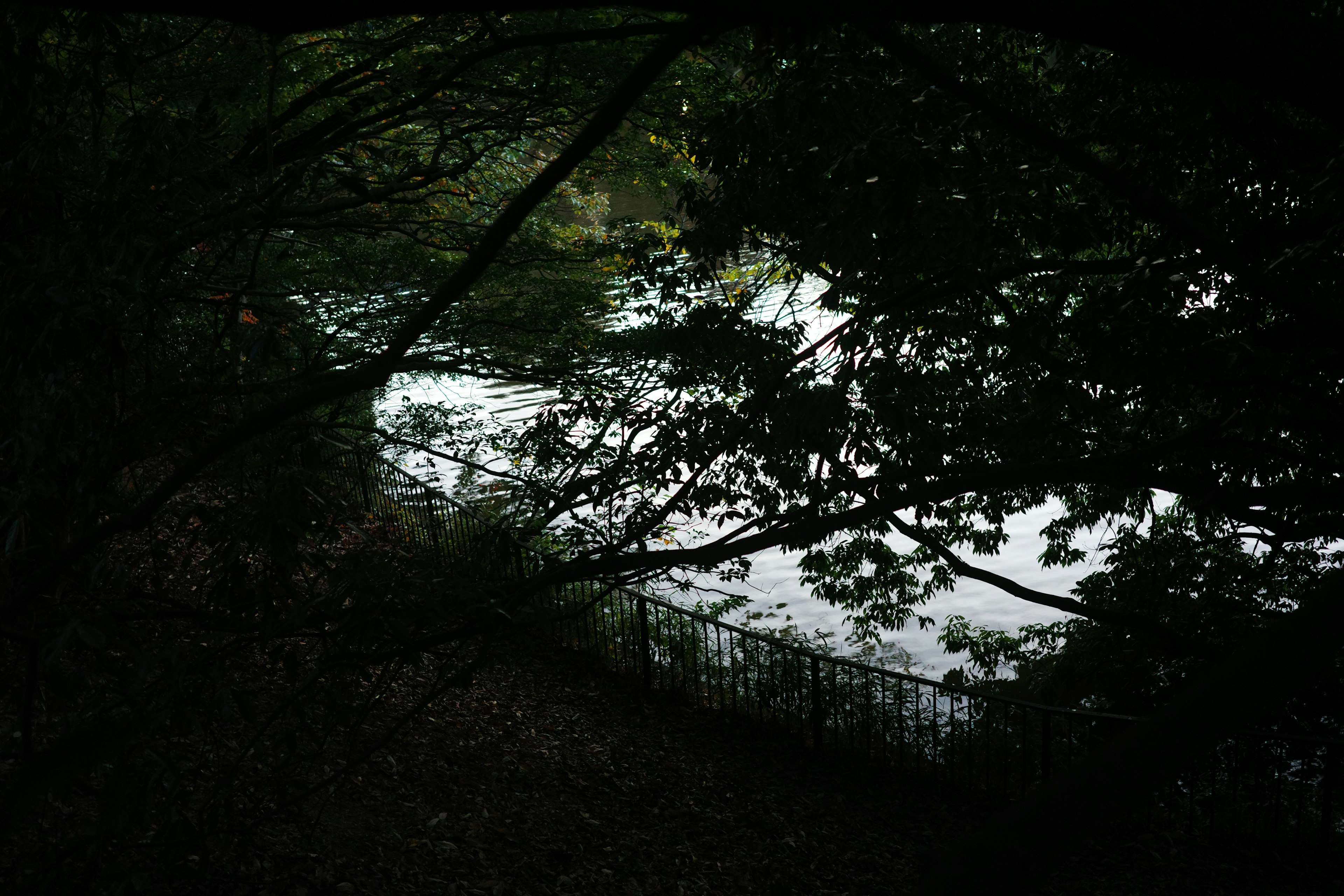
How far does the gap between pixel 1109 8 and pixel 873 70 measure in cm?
413

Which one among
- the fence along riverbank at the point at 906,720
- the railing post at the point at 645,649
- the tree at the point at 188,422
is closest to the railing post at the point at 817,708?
the fence along riverbank at the point at 906,720

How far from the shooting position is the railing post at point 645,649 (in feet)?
32.2

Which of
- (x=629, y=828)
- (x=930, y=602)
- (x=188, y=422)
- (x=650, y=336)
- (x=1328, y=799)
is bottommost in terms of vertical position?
(x=629, y=828)

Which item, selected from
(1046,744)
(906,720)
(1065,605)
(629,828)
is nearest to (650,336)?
(629,828)

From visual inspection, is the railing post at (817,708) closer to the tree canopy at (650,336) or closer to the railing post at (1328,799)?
the tree canopy at (650,336)

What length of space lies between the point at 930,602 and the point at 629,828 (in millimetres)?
9311

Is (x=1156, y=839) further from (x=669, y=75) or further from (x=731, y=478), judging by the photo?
(x=669, y=75)

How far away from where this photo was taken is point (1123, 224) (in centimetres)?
641

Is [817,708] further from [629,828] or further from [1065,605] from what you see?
[1065,605]

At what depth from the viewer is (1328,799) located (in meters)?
6.34

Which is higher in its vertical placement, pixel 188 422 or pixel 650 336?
pixel 650 336

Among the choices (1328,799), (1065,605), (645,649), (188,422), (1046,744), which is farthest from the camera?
(645,649)

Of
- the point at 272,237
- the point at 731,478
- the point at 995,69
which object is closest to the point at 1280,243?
the point at 995,69

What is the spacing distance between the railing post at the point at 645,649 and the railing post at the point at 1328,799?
589 cm
